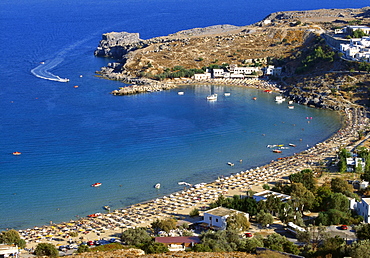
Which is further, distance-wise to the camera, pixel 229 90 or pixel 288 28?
pixel 288 28

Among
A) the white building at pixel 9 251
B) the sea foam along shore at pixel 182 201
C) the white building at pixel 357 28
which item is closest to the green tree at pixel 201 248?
the sea foam along shore at pixel 182 201

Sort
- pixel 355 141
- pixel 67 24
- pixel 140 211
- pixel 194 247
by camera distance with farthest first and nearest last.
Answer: pixel 67 24 → pixel 355 141 → pixel 140 211 → pixel 194 247

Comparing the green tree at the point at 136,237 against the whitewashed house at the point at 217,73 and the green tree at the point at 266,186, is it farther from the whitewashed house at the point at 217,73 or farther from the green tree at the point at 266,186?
the whitewashed house at the point at 217,73

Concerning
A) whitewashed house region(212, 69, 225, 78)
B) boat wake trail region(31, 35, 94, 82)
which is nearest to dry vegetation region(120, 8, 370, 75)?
whitewashed house region(212, 69, 225, 78)

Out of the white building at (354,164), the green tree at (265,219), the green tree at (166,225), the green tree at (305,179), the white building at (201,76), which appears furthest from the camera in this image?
the white building at (201,76)

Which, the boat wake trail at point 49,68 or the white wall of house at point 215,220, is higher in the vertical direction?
the boat wake trail at point 49,68

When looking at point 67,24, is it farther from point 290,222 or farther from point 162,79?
point 290,222

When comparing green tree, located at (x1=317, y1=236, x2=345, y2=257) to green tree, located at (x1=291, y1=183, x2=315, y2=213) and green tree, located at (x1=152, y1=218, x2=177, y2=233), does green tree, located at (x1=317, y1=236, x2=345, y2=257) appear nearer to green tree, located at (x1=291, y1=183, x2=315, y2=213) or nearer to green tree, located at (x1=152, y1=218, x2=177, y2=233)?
green tree, located at (x1=291, y1=183, x2=315, y2=213)

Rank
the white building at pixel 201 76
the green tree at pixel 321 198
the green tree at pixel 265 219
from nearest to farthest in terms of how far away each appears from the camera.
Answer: the green tree at pixel 265 219 → the green tree at pixel 321 198 → the white building at pixel 201 76

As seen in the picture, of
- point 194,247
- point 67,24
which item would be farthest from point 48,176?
point 67,24
